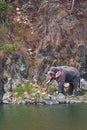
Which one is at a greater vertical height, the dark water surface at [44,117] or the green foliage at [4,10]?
the green foliage at [4,10]

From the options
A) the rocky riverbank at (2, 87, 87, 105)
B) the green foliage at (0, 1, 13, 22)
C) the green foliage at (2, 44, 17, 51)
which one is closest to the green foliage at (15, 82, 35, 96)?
the rocky riverbank at (2, 87, 87, 105)

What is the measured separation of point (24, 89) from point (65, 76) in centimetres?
294

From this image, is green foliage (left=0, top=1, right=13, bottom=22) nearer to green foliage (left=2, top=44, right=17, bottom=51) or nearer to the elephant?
green foliage (left=2, top=44, right=17, bottom=51)

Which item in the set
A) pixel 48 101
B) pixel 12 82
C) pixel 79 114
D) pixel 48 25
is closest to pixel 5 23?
pixel 48 25

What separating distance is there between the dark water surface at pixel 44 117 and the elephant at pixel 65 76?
370 centimetres

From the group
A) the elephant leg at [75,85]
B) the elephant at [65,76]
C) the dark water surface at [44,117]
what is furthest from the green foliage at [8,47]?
the dark water surface at [44,117]

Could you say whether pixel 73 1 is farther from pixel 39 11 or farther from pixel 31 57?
pixel 31 57

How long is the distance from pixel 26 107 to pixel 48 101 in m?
2.28

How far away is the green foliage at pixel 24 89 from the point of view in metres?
34.3

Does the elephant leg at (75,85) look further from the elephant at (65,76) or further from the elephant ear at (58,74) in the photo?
the elephant ear at (58,74)

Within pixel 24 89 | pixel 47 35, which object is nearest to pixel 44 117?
pixel 24 89

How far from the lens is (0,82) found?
35.3 meters

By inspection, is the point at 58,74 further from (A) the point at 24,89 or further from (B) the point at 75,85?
(A) the point at 24,89

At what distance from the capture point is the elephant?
3478cm
